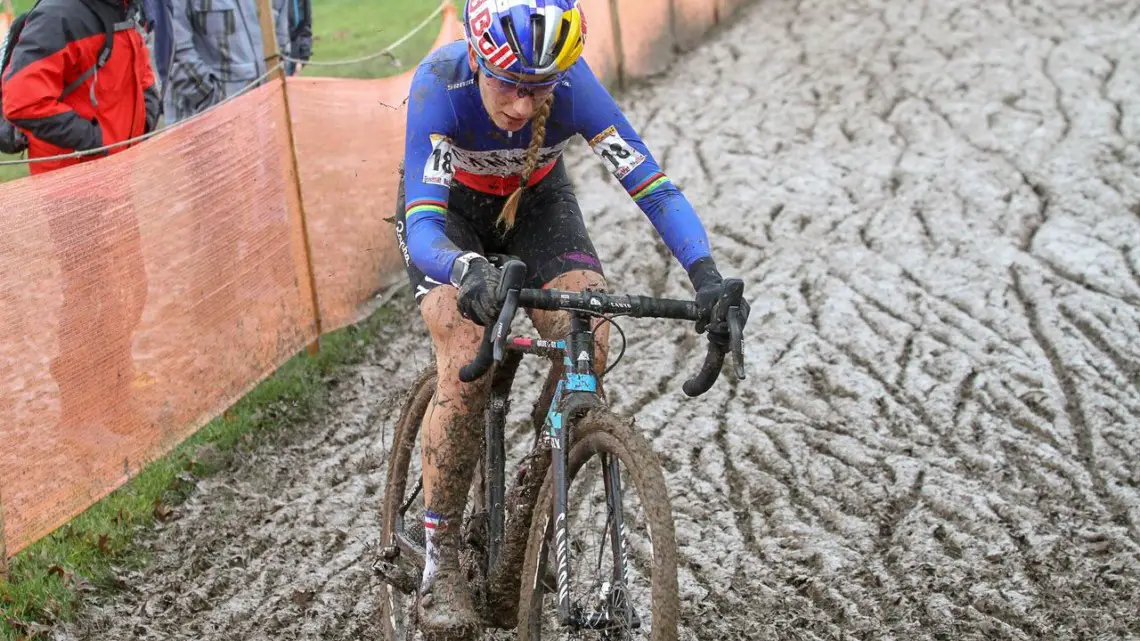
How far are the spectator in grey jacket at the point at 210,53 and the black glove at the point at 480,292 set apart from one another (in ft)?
13.8

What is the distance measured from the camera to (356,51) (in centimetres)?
1317

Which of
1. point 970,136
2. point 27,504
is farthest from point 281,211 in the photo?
point 970,136

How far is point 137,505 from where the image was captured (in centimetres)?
608

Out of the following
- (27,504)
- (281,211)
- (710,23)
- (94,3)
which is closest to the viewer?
(27,504)

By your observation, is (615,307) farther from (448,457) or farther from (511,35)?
(448,457)

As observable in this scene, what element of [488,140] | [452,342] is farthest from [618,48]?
[452,342]

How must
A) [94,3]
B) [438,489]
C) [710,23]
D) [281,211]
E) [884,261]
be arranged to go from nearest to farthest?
[438,489] < [94,3] < [281,211] < [884,261] < [710,23]

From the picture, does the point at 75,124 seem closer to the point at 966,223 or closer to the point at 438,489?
the point at 438,489

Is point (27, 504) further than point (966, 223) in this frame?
No

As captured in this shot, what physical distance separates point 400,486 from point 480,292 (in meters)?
1.68

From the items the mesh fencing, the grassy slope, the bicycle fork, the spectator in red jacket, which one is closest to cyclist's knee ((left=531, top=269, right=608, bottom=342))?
the bicycle fork

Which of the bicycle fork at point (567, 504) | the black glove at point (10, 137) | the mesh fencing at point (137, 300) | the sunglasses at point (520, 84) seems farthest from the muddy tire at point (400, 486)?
the black glove at point (10, 137)

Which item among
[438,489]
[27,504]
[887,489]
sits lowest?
[887,489]

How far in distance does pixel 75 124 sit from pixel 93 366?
1215 millimetres
